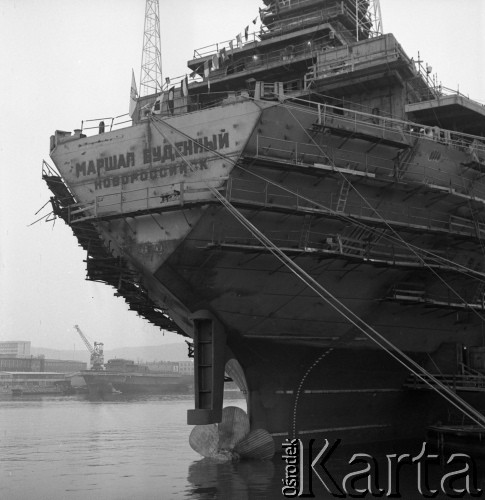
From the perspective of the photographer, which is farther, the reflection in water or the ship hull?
the ship hull

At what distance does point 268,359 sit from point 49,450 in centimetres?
1153

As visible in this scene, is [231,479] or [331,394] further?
[331,394]

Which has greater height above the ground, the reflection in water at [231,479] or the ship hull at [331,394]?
the ship hull at [331,394]

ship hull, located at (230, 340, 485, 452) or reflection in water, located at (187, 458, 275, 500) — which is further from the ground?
ship hull, located at (230, 340, 485, 452)

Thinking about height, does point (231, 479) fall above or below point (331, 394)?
below

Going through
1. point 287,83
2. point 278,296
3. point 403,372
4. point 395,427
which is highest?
point 287,83

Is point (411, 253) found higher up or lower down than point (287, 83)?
lower down

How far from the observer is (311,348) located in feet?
59.8

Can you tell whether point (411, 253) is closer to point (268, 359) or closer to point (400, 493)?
point (268, 359)

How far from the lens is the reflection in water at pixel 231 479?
14.1 m

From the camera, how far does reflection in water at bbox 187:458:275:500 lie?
1413 cm

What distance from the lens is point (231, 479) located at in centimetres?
1566

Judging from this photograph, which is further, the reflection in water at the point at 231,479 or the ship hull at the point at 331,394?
the ship hull at the point at 331,394

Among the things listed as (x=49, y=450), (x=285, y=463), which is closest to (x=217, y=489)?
(x=285, y=463)
